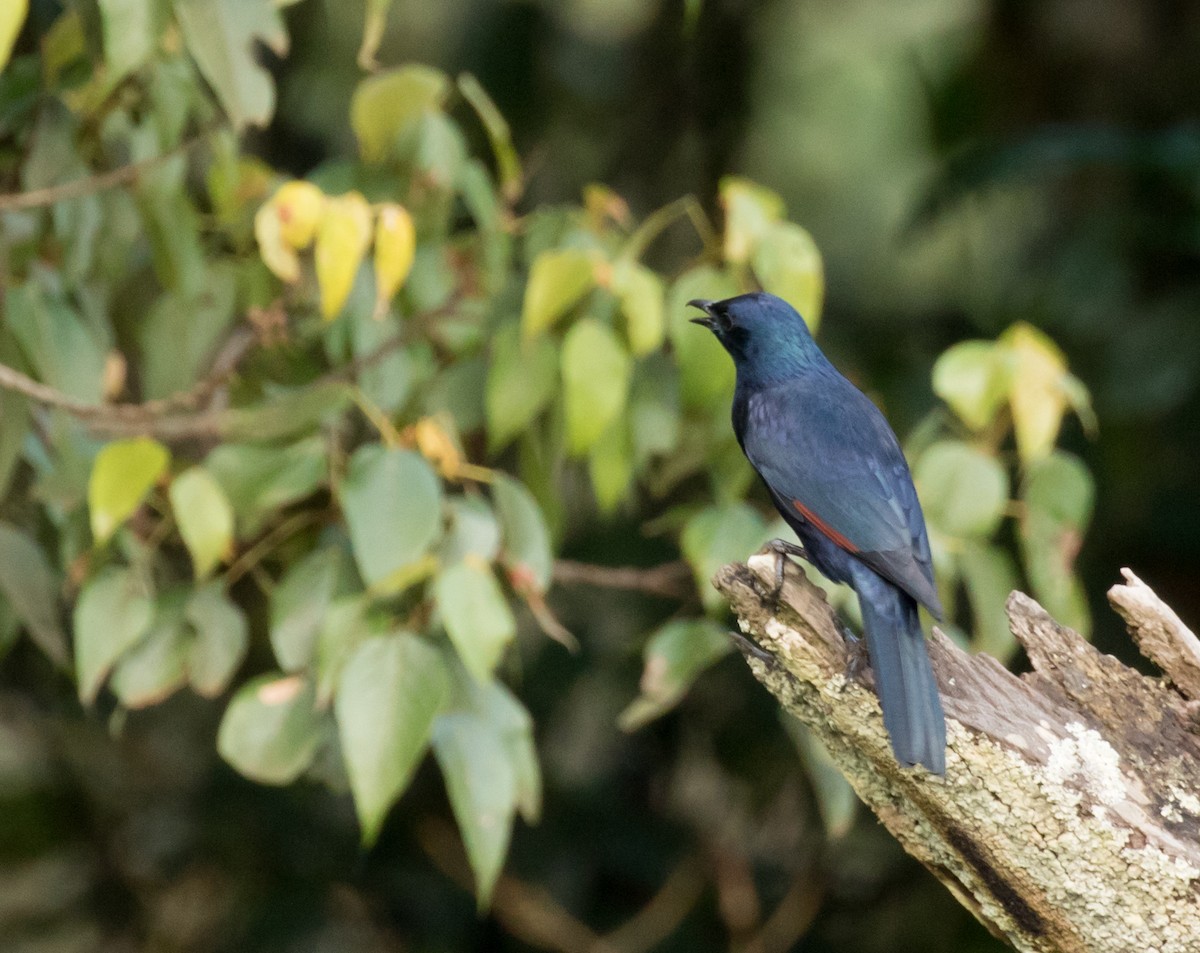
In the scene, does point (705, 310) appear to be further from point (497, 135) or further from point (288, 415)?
point (288, 415)

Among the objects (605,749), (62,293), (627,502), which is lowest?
(605,749)

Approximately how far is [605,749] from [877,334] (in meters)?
1.58

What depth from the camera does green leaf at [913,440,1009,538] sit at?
2.68 m

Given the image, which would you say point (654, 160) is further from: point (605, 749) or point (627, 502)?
point (605, 749)

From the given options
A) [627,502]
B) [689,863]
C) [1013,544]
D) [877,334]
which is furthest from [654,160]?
[689,863]

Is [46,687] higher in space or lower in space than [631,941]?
higher

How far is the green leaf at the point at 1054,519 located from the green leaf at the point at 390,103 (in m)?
1.36

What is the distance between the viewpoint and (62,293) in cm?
271

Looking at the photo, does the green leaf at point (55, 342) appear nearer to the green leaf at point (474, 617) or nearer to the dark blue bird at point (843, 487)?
the green leaf at point (474, 617)

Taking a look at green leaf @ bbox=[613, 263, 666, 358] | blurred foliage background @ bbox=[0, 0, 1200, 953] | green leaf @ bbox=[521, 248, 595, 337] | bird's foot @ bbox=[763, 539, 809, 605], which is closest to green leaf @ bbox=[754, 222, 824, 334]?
blurred foliage background @ bbox=[0, 0, 1200, 953]

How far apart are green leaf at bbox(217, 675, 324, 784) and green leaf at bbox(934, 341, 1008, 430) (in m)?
1.26

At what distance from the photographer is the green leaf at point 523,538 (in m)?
2.63

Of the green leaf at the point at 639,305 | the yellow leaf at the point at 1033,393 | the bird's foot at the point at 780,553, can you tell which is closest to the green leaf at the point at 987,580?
the yellow leaf at the point at 1033,393

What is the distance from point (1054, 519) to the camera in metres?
2.76
